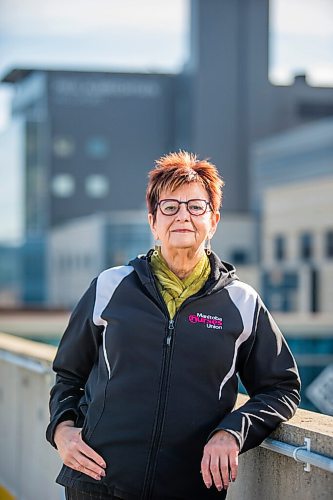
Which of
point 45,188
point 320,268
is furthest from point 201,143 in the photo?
point 320,268

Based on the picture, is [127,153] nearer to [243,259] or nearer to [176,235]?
[243,259]

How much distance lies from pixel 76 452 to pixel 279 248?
65.1 meters

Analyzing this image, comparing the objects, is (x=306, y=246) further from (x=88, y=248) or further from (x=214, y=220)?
(x=214, y=220)

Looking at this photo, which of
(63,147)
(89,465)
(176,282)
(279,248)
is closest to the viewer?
(89,465)

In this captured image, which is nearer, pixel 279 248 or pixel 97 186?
pixel 279 248

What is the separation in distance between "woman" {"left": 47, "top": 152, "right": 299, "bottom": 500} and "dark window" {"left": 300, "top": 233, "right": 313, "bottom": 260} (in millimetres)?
60149

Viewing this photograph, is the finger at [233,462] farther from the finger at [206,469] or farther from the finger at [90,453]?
the finger at [90,453]

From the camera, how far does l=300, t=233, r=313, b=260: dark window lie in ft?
208

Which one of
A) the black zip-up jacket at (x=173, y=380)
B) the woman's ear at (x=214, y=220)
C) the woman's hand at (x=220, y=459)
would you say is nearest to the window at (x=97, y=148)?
the woman's ear at (x=214, y=220)

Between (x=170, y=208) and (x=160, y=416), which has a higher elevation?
(x=170, y=208)

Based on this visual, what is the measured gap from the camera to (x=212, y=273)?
10.7ft

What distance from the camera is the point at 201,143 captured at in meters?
90.9

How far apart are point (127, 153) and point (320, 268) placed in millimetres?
40855

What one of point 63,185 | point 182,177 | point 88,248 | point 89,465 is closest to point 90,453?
point 89,465
